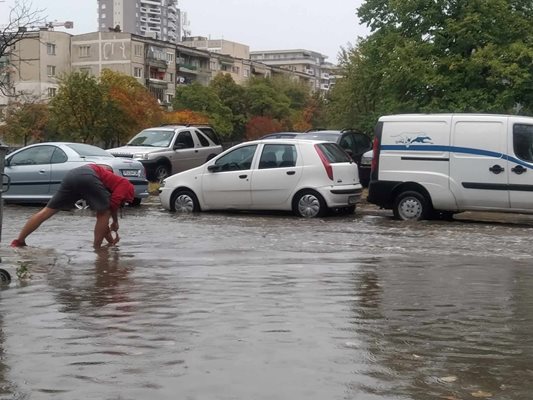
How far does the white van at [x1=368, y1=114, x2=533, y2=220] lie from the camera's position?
15.3 meters

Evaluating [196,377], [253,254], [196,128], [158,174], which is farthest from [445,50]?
[196,377]

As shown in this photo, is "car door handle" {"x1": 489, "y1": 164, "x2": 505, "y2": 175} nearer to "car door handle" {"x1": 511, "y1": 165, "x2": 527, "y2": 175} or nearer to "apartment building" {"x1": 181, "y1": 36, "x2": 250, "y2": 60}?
"car door handle" {"x1": 511, "y1": 165, "x2": 527, "y2": 175}

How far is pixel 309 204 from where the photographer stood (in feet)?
55.2

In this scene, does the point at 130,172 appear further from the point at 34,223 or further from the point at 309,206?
the point at 34,223

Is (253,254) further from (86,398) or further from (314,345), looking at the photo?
(86,398)

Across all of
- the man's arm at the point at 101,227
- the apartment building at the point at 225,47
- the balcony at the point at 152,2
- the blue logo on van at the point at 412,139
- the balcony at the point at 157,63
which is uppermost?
the balcony at the point at 152,2

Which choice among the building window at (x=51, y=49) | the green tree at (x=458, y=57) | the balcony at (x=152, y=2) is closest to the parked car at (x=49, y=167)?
the green tree at (x=458, y=57)

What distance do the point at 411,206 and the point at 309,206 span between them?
2017 mm

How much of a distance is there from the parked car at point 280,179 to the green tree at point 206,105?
55712mm

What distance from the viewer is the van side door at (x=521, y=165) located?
15164 millimetres

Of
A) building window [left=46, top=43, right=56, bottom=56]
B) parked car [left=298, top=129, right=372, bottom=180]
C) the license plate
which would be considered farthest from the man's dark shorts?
building window [left=46, top=43, right=56, bottom=56]

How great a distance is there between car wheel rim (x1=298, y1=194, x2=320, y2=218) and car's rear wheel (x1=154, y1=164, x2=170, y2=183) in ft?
26.5

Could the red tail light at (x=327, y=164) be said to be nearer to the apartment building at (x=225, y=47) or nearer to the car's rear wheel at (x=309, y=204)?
the car's rear wheel at (x=309, y=204)

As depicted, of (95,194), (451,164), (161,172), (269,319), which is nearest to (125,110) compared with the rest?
(161,172)
